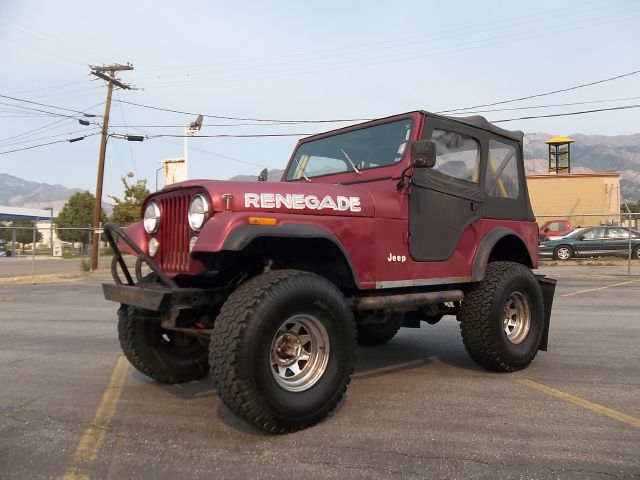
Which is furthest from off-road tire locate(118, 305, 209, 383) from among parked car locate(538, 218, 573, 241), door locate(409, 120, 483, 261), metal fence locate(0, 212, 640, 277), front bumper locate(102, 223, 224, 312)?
parked car locate(538, 218, 573, 241)

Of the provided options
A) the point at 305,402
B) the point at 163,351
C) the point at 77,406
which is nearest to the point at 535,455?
the point at 305,402

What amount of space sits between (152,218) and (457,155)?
8.94ft

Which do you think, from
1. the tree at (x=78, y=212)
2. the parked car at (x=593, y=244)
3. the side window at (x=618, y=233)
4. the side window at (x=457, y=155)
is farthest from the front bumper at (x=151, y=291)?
the tree at (x=78, y=212)

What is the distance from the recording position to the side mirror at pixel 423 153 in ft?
12.7

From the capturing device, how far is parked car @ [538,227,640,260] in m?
19.5

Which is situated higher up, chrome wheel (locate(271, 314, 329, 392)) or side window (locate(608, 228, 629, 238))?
side window (locate(608, 228, 629, 238))

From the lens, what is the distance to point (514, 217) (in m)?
5.31

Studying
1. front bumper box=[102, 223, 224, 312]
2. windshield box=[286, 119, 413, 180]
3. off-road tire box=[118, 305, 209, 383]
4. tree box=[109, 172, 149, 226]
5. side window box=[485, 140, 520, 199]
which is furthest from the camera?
tree box=[109, 172, 149, 226]

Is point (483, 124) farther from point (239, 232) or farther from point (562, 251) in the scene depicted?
→ point (562, 251)

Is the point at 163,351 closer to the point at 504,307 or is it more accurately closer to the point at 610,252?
the point at 504,307

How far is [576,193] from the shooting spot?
32.1 metres

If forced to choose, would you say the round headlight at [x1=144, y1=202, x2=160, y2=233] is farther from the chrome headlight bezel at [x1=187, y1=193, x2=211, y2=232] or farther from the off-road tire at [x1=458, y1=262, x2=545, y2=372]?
the off-road tire at [x1=458, y1=262, x2=545, y2=372]

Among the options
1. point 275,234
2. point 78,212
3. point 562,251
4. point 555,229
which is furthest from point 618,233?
point 78,212

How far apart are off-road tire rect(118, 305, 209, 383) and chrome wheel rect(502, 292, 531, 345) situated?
9.20 feet
